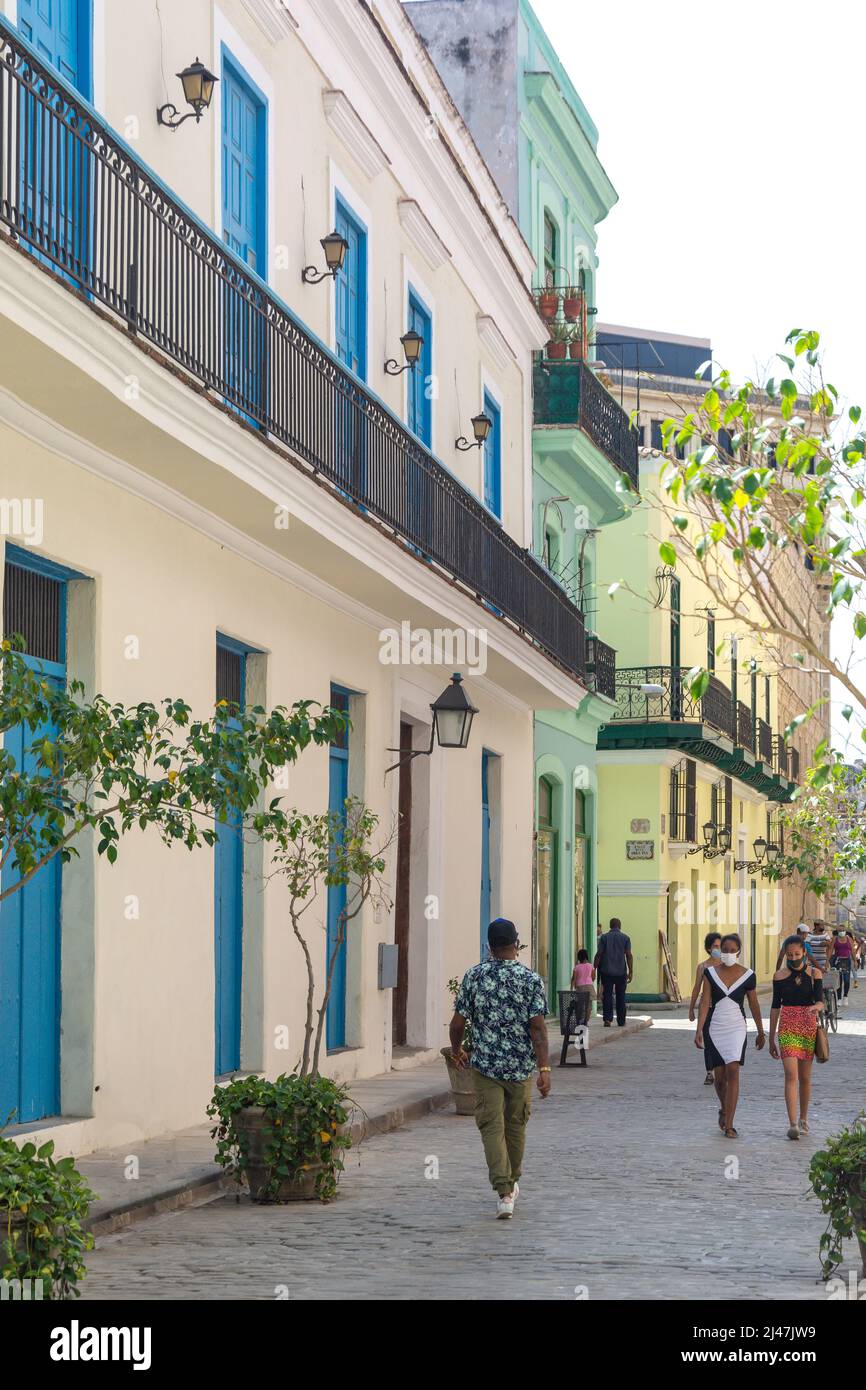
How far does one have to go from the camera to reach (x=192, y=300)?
453 inches

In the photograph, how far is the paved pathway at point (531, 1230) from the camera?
7914 mm

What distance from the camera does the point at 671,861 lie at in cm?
3738

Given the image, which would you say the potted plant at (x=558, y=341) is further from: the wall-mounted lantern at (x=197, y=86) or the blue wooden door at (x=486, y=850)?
the wall-mounted lantern at (x=197, y=86)

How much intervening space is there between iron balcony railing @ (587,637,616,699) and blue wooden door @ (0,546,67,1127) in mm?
16895

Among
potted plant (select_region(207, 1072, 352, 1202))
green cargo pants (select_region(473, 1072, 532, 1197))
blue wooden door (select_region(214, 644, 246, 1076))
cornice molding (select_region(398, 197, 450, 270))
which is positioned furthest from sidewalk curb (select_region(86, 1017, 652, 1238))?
cornice molding (select_region(398, 197, 450, 270))

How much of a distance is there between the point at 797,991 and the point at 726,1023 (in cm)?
56

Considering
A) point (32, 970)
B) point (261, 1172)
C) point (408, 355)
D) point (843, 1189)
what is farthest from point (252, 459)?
point (843, 1189)

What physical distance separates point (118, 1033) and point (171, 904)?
1.12 m

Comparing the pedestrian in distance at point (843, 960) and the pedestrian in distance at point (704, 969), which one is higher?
the pedestrian in distance at point (704, 969)

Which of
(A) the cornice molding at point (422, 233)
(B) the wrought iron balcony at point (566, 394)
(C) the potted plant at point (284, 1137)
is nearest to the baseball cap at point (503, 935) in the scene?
(C) the potted plant at point (284, 1137)

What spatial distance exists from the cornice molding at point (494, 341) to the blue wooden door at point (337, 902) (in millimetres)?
6582

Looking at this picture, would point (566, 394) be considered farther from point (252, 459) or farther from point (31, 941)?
point (31, 941)

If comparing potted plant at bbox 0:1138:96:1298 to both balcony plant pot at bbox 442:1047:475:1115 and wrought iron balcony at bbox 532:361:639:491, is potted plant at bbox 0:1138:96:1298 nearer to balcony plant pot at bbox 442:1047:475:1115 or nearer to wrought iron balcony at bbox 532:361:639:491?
balcony plant pot at bbox 442:1047:475:1115
